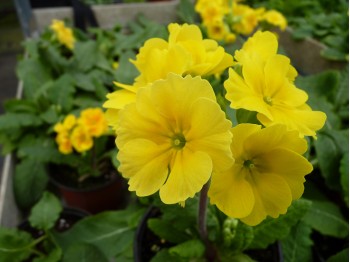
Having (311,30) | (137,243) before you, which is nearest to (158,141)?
(137,243)

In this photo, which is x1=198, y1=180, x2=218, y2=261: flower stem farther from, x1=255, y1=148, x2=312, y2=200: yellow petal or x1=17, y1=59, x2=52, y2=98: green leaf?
x1=17, y1=59, x2=52, y2=98: green leaf

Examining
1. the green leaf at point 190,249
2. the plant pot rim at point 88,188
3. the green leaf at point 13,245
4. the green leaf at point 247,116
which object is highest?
the green leaf at point 247,116

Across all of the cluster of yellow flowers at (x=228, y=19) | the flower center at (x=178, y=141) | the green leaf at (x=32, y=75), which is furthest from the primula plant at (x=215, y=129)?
the green leaf at (x=32, y=75)

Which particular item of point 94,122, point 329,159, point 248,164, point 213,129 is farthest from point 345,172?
point 94,122

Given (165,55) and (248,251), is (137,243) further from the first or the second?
(165,55)

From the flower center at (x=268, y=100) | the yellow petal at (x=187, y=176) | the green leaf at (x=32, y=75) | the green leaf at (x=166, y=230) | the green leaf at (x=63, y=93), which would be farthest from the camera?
the green leaf at (x=32, y=75)

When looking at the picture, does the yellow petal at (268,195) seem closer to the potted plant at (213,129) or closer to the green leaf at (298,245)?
the potted plant at (213,129)
